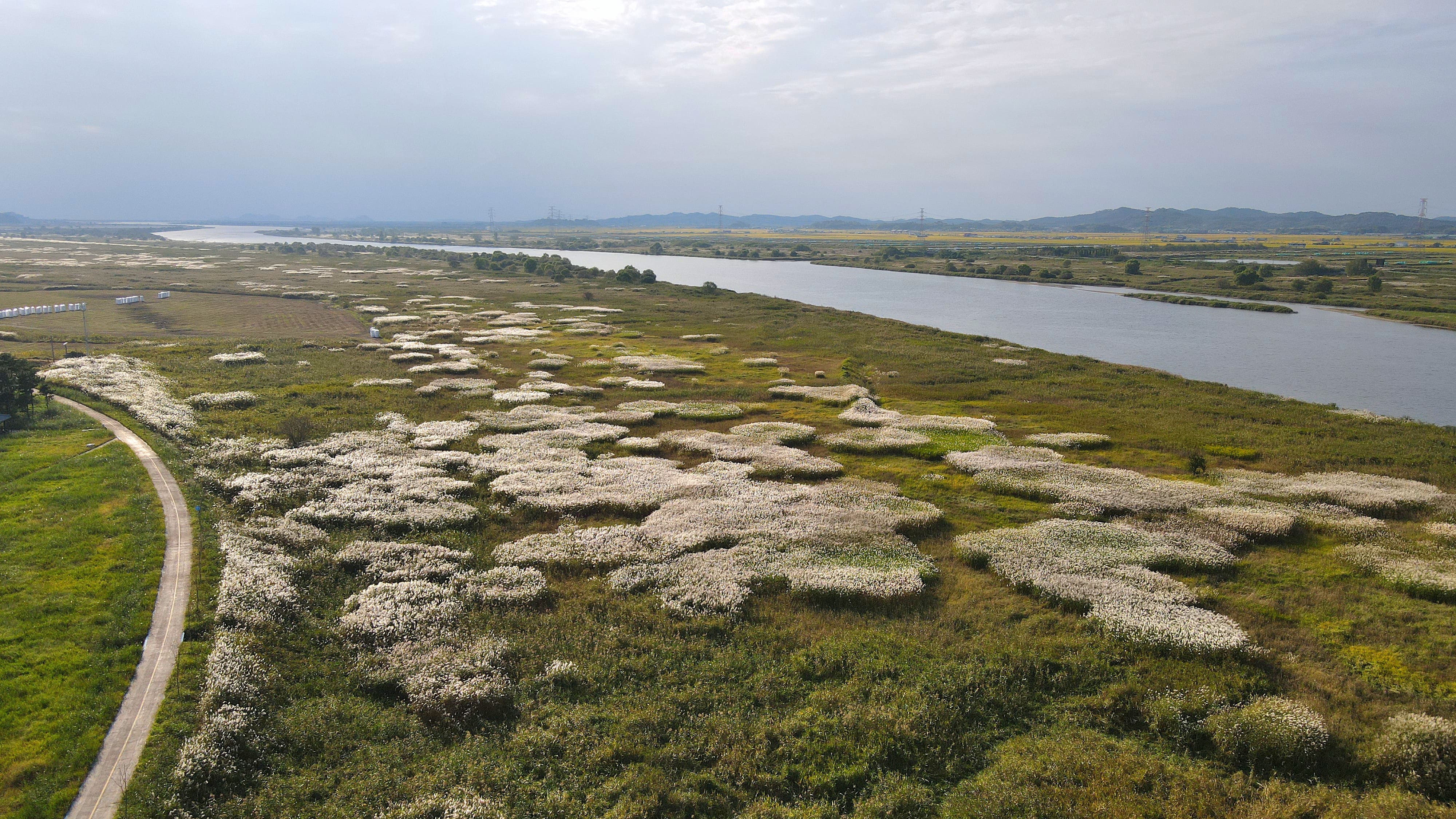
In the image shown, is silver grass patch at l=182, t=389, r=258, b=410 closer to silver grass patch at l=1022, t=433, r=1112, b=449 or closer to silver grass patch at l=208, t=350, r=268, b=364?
silver grass patch at l=208, t=350, r=268, b=364

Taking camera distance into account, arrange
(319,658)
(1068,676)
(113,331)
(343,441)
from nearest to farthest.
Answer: (1068,676), (319,658), (343,441), (113,331)

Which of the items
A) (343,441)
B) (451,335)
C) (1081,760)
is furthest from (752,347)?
(1081,760)

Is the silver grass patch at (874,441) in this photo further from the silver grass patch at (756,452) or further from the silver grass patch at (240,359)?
the silver grass patch at (240,359)

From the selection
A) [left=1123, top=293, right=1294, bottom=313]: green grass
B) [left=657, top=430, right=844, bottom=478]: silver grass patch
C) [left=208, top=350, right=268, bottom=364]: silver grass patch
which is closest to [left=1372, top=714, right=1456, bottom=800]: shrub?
[left=657, top=430, right=844, bottom=478]: silver grass patch

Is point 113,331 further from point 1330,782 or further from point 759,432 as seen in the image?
point 1330,782

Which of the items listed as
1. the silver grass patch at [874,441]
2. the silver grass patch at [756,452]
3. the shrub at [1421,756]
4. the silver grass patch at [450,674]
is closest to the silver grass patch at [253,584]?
the silver grass patch at [450,674]

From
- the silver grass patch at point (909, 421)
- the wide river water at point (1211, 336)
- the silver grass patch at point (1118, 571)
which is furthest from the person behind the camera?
the wide river water at point (1211, 336)
